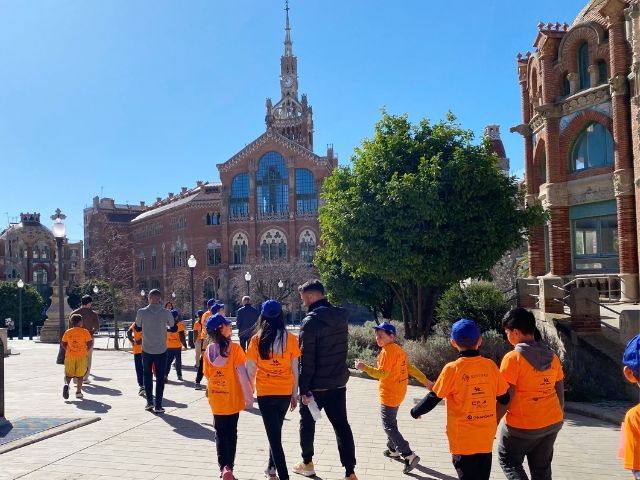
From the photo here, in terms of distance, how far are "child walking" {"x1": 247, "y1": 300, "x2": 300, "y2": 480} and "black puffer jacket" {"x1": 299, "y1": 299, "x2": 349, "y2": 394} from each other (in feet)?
0.42

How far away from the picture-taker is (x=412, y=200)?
1284cm

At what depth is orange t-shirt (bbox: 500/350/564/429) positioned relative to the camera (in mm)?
4309

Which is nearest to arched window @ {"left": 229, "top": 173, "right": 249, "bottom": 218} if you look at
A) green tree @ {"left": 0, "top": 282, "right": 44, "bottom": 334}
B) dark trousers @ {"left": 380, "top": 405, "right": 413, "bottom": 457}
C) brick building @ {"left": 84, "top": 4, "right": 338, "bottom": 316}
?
brick building @ {"left": 84, "top": 4, "right": 338, "bottom": 316}

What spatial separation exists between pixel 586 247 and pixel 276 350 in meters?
14.7

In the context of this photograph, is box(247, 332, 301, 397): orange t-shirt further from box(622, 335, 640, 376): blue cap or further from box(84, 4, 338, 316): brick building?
box(84, 4, 338, 316): brick building

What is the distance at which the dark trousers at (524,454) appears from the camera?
436 cm

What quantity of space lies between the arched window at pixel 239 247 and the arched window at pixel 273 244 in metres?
2.05

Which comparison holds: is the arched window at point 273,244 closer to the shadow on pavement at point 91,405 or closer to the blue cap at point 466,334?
the shadow on pavement at point 91,405

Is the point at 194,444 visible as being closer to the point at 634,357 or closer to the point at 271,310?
the point at 271,310

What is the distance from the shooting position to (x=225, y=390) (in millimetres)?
5441

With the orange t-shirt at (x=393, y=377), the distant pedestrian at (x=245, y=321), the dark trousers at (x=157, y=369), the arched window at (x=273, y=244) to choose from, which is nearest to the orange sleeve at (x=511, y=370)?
the orange t-shirt at (x=393, y=377)

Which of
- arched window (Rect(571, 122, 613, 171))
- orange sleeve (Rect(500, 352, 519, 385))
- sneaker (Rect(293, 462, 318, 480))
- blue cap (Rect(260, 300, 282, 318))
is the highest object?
arched window (Rect(571, 122, 613, 171))

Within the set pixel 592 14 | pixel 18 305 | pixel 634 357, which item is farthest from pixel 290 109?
pixel 634 357

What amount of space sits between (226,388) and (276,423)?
59 centimetres
